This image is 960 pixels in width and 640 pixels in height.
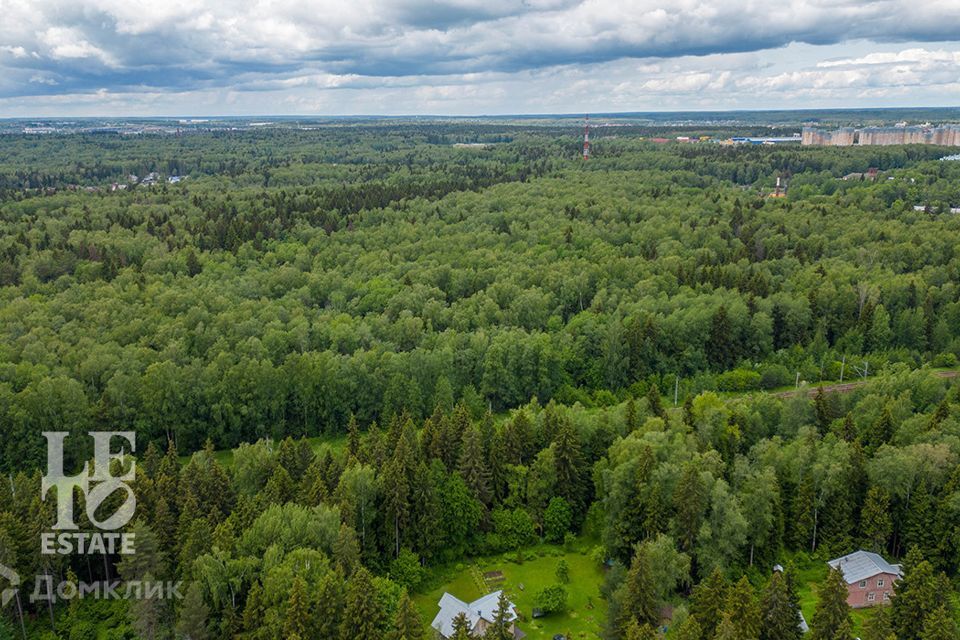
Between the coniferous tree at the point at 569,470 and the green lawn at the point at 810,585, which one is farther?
the coniferous tree at the point at 569,470

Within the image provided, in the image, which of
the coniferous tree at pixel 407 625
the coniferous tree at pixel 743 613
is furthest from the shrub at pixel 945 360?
the coniferous tree at pixel 407 625

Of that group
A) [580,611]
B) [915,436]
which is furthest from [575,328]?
[580,611]

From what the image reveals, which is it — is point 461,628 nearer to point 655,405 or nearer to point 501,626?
point 501,626

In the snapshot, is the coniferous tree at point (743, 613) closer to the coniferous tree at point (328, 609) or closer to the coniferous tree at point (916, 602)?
the coniferous tree at point (916, 602)

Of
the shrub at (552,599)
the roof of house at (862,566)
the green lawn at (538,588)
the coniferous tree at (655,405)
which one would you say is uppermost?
the coniferous tree at (655,405)

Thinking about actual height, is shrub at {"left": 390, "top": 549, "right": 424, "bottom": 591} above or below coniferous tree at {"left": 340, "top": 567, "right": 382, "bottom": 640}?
below

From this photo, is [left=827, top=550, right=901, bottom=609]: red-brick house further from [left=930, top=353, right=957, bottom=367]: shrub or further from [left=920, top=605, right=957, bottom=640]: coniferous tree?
[left=930, top=353, right=957, bottom=367]: shrub

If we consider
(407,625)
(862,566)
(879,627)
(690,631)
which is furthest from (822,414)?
(407,625)

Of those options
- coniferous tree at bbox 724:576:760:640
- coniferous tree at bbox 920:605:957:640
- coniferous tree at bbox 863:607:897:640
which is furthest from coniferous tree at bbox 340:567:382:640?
coniferous tree at bbox 920:605:957:640
